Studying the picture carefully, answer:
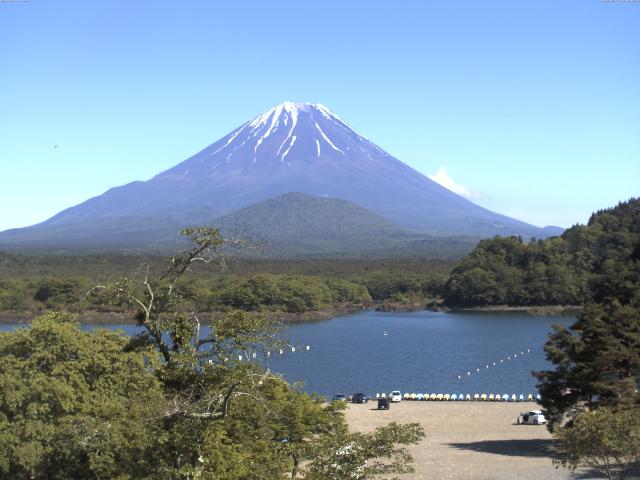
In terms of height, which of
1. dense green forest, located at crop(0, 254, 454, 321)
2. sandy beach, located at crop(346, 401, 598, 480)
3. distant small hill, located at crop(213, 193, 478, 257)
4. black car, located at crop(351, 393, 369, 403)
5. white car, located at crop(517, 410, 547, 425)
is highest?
distant small hill, located at crop(213, 193, 478, 257)

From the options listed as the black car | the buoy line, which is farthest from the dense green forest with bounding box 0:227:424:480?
the buoy line

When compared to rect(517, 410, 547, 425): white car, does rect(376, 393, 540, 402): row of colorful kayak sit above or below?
below

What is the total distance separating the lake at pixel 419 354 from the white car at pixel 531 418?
554cm

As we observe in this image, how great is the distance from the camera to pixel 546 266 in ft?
219

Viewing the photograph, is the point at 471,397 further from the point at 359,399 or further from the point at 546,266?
the point at 546,266

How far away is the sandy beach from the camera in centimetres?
1670

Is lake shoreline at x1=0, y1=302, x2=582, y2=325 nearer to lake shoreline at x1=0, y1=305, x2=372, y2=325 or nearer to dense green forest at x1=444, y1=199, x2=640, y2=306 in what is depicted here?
lake shoreline at x1=0, y1=305, x2=372, y2=325

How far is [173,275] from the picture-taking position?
8.45 meters

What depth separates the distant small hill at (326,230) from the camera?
134 meters

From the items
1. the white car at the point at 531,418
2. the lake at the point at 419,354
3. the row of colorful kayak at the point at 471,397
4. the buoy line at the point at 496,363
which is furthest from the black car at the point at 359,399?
the buoy line at the point at 496,363

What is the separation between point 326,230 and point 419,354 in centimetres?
12363

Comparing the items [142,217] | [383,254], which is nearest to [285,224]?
[142,217]

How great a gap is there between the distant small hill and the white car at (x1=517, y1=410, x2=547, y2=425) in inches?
3960

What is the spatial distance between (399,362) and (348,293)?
32004 mm
